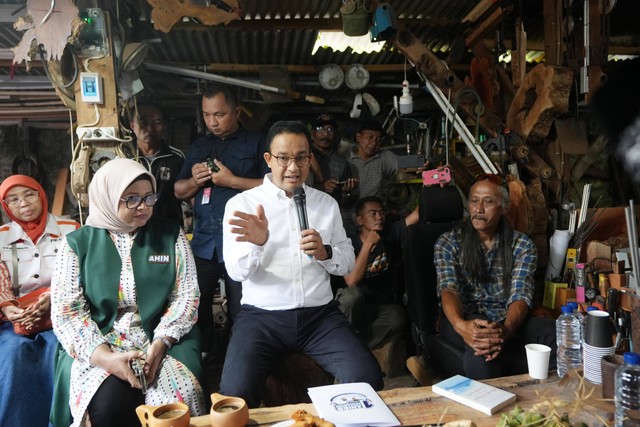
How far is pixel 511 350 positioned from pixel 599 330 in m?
0.86

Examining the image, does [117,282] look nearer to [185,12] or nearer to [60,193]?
[185,12]

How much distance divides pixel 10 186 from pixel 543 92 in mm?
3581

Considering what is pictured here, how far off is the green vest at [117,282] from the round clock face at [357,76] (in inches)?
136

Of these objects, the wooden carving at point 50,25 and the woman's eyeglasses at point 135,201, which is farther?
the wooden carving at point 50,25

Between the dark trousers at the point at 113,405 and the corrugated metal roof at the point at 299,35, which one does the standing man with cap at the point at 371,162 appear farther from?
the dark trousers at the point at 113,405

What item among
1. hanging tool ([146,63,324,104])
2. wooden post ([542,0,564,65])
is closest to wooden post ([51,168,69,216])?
hanging tool ([146,63,324,104])

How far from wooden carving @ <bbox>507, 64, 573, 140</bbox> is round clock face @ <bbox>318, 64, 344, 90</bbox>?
6.85 ft

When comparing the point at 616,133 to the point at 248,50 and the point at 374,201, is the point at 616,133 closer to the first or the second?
the point at 374,201

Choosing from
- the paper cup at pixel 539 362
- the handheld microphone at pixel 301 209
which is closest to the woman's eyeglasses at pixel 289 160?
the handheld microphone at pixel 301 209

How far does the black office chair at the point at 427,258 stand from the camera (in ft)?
8.89

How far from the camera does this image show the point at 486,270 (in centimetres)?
271

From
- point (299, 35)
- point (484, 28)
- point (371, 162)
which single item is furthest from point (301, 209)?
point (484, 28)

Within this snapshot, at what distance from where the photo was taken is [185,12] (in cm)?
304

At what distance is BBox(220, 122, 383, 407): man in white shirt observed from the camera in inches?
85.7
